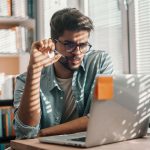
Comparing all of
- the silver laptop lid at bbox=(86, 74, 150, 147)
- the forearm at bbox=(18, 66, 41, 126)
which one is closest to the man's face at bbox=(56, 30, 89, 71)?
the forearm at bbox=(18, 66, 41, 126)

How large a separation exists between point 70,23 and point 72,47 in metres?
A: 0.14

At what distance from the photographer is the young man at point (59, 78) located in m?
1.56

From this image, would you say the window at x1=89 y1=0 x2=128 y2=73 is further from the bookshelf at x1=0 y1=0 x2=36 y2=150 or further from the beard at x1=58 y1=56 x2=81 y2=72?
the beard at x1=58 y1=56 x2=81 y2=72

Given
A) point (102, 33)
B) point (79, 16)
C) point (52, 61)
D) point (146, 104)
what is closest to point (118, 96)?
point (146, 104)

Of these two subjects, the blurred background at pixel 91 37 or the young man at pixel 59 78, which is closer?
the young man at pixel 59 78

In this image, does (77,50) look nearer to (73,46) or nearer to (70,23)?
(73,46)

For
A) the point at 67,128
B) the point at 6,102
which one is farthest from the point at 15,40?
the point at 67,128

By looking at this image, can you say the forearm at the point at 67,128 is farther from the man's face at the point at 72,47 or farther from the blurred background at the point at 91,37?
the blurred background at the point at 91,37

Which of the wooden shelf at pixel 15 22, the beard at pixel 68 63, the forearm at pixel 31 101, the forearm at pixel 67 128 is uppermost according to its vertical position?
the wooden shelf at pixel 15 22

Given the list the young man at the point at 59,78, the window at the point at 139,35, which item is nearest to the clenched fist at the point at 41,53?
the young man at the point at 59,78

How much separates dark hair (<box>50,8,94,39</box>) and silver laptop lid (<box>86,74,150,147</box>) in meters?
0.66

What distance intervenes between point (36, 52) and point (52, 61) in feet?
0.45

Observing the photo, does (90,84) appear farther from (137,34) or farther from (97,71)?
(137,34)

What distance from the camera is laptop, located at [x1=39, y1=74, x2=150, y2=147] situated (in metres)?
1.04
